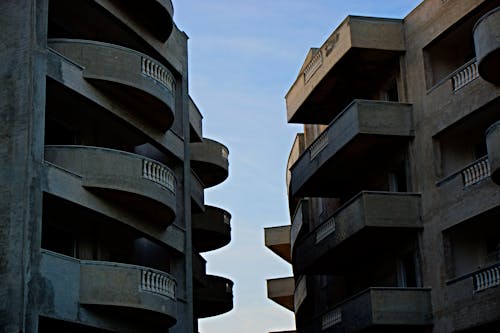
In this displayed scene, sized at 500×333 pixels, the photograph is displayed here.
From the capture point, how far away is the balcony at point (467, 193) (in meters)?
27.4

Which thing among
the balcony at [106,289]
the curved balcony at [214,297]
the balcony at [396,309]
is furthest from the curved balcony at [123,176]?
the curved balcony at [214,297]

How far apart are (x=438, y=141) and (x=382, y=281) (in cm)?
625

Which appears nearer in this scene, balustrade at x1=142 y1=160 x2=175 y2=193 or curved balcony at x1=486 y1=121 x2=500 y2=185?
curved balcony at x1=486 y1=121 x2=500 y2=185

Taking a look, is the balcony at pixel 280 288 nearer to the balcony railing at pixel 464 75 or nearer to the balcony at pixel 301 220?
the balcony at pixel 301 220

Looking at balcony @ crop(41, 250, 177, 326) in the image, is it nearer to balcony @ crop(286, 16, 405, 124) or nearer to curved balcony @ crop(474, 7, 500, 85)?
balcony @ crop(286, 16, 405, 124)

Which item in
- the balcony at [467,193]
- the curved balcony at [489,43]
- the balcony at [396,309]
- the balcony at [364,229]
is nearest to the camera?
the curved balcony at [489,43]

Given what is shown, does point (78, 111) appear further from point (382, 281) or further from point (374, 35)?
point (382, 281)

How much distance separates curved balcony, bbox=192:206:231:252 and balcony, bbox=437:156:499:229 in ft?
44.6

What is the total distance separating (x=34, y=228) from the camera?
2402 cm

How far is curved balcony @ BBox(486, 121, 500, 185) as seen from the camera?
24.5 m

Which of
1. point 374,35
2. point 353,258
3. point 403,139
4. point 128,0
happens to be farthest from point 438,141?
point 128,0

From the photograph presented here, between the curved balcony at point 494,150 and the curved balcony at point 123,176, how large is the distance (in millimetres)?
9358

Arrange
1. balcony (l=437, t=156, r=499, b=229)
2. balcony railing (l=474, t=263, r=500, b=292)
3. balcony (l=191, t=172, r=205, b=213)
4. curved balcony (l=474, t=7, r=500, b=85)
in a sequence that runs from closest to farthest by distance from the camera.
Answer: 1. curved balcony (l=474, t=7, r=500, b=85)
2. balcony railing (l=474, t=263, r=500, b=292)
3. balcony (l=437, t=156, r=499, b=229)
4. balcony (l=191, t=172, r=205, b=213)

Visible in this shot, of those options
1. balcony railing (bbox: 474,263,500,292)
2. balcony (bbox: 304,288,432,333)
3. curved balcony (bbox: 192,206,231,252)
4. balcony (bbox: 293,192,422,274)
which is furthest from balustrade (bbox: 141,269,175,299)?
curved balcony (bbox: 192,206,231,252)
